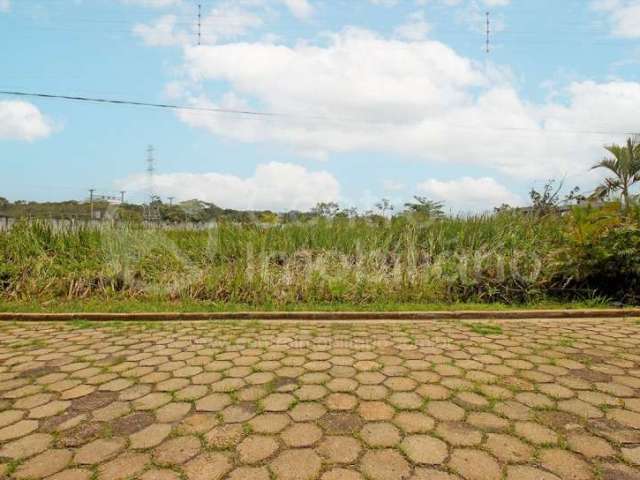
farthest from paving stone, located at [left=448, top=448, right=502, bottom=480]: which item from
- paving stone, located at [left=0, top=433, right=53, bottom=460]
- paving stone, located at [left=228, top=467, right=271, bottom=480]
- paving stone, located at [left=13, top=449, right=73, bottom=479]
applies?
paving stone, located at [left=0, top=433, right=53, bottom=460]

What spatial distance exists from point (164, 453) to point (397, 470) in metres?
1.18

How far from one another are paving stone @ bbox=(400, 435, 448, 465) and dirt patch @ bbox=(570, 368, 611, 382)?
1611 mm

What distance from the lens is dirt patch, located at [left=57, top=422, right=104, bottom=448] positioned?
6.89 feet

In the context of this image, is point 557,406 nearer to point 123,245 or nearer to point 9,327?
point 9,327

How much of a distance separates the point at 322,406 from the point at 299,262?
4.71m

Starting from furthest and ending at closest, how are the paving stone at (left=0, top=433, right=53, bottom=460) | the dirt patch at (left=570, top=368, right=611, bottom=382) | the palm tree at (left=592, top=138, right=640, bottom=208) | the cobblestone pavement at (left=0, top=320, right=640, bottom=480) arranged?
the palm tree at (left=592, top=138, right=640, bottom=208) → the dirt patch at (left=570, top=368, right=611, bottom=382) → the paving stone at (left=0, top=433, right=53, bottom=460) → the cobblestone pavement at (left=0, top=320, right=640, bottom=480)

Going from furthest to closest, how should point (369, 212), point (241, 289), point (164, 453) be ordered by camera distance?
1. point (369, 212)
2. point (241, 289)
3. point (164, 453)

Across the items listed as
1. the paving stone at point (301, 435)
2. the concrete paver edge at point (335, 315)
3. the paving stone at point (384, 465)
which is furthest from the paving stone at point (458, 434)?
the concrete paver edge at point (335, 315)

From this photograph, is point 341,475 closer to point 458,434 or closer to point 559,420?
point 458,434

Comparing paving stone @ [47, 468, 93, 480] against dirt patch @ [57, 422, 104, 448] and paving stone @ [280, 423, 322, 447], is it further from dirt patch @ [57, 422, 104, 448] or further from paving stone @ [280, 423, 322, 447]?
paving stone @ [280, 423, 322, 447]

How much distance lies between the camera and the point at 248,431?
2.18 meters

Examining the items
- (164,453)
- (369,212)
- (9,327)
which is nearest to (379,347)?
(164,453)

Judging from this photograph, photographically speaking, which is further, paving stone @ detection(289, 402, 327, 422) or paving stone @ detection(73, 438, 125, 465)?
paving stone @ detection(289, 402, 327, 422)

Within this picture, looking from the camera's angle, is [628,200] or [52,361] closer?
[52,361]
